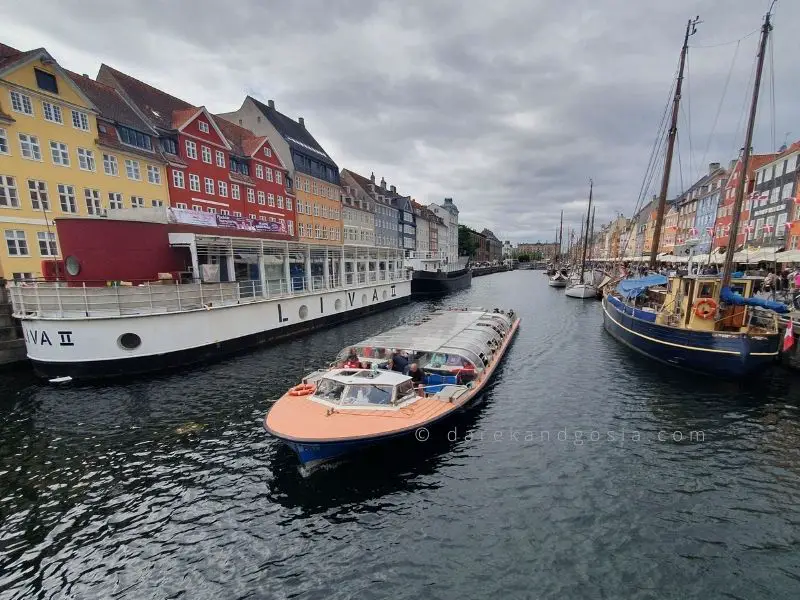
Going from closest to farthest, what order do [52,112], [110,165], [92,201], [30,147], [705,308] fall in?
[705,308] → [30,147] → [52,112] → [92,201] → [110,165]

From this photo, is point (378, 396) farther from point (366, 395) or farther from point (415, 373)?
point (415, 373)

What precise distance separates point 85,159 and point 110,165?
75.5 inches

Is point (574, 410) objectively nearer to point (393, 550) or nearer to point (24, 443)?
point (393, 550)

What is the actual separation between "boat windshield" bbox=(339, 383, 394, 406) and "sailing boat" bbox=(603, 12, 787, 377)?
56.4 feet

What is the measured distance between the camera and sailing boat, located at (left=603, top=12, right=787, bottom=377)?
1839 cm

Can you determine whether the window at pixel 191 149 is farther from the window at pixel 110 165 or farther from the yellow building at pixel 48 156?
the window at pixel 110 165


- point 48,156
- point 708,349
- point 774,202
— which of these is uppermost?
point 48,156

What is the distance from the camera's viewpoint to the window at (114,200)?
32.6 meters

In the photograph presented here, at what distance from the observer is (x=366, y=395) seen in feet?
43.1

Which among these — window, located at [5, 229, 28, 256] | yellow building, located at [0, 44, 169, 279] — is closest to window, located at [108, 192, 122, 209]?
yellow building, located at [0, 44, 169, 279]

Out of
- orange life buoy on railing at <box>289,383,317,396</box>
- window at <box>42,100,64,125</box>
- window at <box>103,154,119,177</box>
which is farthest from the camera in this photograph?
window at <box>103,154,119,177</box>

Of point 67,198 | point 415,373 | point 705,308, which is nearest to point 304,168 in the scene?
point 67,198

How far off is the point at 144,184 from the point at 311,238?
25.2 meters

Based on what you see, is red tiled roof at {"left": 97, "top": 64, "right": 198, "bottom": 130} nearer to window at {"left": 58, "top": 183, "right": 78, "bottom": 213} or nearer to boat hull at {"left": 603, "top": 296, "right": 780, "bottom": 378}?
window at {"left": 58, "top": 183, "right": 78, "bottom": 213}
